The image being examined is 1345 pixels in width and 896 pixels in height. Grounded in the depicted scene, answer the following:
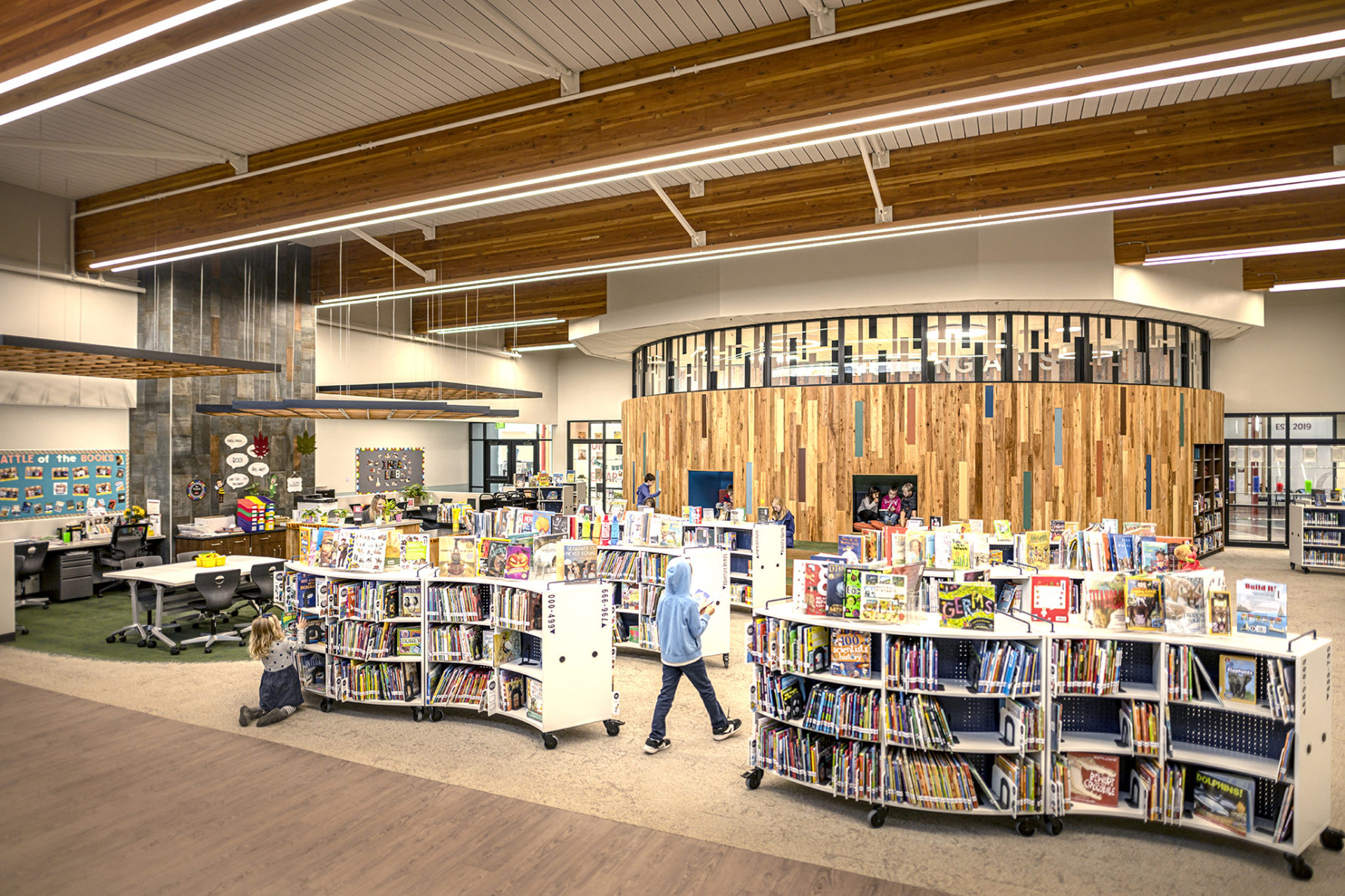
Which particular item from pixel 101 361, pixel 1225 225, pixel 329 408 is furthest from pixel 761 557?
pixel 1225 225

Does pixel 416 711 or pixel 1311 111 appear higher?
pixel 1311 111

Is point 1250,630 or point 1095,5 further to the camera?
point 1095,5

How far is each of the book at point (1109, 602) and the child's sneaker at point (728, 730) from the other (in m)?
2.82

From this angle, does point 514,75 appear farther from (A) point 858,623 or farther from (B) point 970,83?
(A) point 858,623

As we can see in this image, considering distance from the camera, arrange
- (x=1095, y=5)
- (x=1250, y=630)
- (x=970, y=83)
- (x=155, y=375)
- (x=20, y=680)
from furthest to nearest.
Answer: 1. (x=155, y=375)
2. (x=20, y=680)
3. (x=970, y=83)
4. (x=1095, y=5)
5. (x=1250, y=630)

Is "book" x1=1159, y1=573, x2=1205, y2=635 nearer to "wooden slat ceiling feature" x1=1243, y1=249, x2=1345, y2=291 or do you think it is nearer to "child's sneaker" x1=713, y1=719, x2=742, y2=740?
"child's sneaker" x1=713, y1=719, x2=742, y2=740

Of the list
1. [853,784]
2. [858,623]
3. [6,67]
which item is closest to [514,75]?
[6,67]

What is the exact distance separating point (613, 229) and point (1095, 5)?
23.7 ft

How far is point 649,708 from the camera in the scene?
6914mm

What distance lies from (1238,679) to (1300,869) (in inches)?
38.9

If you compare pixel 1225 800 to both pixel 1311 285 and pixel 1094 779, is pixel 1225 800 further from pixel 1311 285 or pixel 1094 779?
pixel 1311 285

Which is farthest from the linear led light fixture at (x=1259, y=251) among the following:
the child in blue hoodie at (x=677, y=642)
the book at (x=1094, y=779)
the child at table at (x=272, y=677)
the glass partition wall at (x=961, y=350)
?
the child at table at (x=272, y=677)

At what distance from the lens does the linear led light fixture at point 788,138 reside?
15.3 feet

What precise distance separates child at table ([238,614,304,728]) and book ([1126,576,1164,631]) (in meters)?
6.57
